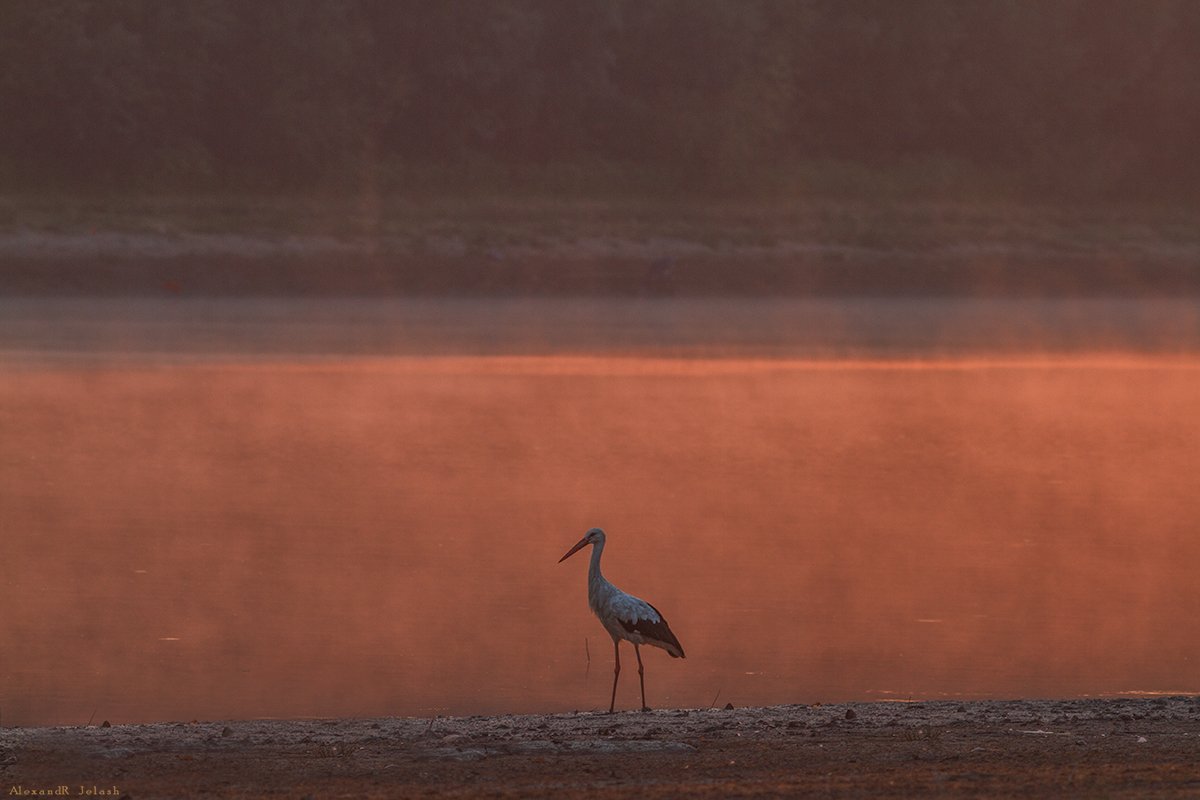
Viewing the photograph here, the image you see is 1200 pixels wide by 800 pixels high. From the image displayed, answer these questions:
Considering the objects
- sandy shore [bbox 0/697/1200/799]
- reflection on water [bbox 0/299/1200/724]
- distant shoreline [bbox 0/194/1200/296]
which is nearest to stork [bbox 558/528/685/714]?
reflection on water [bbox 0/299/1200/724]

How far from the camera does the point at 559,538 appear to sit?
12.0 metres

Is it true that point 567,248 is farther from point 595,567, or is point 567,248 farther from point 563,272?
point 595,567

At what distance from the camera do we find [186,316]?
90.7 feet

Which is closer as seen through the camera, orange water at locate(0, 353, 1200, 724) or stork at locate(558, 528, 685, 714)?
stork at locate(558, 528, 685, 714)

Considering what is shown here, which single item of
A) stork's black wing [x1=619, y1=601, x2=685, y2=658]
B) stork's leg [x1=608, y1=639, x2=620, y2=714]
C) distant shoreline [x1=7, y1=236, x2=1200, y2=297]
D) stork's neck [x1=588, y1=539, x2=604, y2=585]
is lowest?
stork's leg [x1=608, y1=639, x2=620, y2=714]

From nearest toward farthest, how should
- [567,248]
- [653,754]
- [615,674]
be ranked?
[653,754] → [615,674] → [567,248]

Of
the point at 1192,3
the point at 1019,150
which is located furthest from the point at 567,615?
the point at 1192,3

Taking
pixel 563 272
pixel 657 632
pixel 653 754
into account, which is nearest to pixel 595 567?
pixel 657 632

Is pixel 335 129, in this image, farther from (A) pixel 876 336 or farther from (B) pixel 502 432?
(B) pixel 502 432

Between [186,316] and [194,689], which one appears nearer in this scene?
[194,689]

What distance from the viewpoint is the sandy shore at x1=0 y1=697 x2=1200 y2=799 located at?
19.8 feet

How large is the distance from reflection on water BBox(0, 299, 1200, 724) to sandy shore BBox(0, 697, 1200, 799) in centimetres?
87

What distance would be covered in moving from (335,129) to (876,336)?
46.4ft

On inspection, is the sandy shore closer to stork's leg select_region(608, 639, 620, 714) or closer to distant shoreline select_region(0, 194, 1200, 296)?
stork's leg select_region(608, 639, 620, 714)
